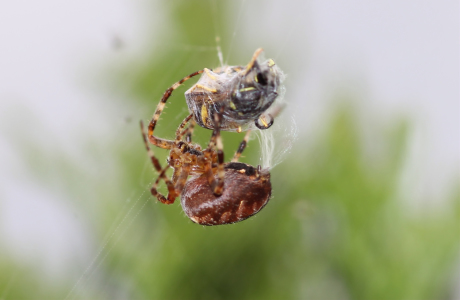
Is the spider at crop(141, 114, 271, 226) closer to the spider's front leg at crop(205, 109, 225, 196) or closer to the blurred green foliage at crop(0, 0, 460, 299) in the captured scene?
the spider's front leg at crop(205, 109, 225, 196)

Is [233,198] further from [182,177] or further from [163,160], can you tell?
[163,160]

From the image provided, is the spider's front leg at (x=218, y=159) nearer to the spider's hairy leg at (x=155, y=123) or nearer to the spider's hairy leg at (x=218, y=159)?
the spider's hairy leg at (x=218, y=159)

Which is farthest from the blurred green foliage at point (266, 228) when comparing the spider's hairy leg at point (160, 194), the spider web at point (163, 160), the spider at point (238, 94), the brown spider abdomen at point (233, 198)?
the spider at point (238, 94)

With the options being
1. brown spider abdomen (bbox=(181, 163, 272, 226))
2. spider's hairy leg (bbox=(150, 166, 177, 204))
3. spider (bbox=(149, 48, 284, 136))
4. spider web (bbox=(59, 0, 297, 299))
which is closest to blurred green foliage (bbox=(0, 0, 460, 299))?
spider web (bbox=(59, 0, 297, 299))

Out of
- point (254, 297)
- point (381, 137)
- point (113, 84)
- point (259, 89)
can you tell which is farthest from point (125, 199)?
point (381, 137)

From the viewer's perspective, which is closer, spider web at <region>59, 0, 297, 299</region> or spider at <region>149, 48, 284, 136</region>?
spider at <region>149, 48, 284, 136</region>
